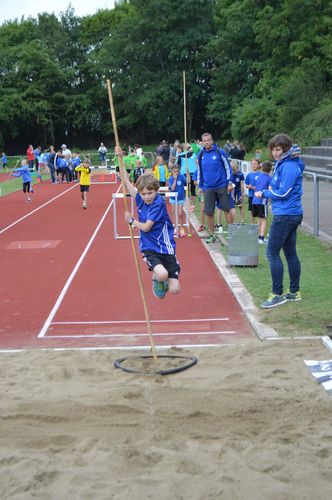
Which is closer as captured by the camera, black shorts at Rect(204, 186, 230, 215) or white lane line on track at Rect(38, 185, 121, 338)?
white lane line on track at Rect(38, 185, 121, 338)

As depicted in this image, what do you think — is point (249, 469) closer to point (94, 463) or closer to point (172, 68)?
point (94, 463)

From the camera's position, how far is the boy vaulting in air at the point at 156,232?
672 centimetres

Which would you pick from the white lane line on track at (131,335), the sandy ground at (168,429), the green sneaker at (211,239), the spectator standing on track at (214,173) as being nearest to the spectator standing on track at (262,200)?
the spectator standing on track at (214,173)

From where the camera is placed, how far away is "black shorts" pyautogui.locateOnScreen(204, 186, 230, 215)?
512 inches

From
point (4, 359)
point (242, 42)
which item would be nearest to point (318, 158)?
point (4, 359)

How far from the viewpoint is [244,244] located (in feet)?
36.3

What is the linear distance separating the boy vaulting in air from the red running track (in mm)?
798

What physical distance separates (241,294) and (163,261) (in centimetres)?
251

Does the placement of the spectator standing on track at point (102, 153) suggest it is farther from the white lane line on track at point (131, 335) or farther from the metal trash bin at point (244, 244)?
the white lane line on track at point (131, 335)

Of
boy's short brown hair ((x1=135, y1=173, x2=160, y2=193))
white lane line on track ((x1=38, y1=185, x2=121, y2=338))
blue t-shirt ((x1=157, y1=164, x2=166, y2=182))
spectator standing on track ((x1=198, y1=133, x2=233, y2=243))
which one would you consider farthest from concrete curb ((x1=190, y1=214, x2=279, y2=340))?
blue t-shirt ((x1=157, y1=164, x2=166, y2=182))

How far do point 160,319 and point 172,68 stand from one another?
54.3 metres

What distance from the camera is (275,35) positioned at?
43.7m

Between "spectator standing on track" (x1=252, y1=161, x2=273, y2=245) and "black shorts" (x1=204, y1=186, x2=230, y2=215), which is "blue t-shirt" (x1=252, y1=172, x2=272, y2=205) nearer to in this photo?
"spectator standing on track" (x1=252, y1=161, x2=273, y2=245)

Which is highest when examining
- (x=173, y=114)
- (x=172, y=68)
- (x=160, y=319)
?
(x=172, y=68)
